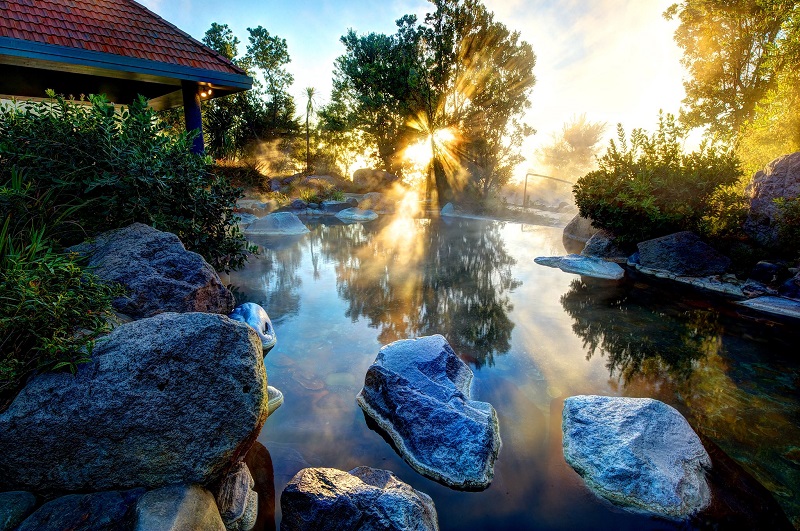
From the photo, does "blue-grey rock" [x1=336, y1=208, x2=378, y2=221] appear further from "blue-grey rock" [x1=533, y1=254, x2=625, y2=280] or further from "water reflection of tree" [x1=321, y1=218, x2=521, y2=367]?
"blue-grey rock" [x1=533, y1=254, x2=625, y2=280]

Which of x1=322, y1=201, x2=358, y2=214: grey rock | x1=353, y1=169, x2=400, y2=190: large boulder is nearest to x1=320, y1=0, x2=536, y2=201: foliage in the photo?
x1=353, y1=169, x2=400, y2=190: large boulder

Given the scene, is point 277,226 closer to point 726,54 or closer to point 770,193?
point 770,193

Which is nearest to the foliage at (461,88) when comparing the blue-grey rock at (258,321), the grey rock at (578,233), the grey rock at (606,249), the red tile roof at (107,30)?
the grey rock at (578,233)

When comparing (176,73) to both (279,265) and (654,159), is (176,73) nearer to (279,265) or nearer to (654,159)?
(279,265)

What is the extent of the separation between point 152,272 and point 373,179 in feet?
83.4

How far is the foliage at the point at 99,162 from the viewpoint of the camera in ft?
→ 13.4

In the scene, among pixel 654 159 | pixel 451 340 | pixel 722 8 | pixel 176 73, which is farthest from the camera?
pixel 722 8

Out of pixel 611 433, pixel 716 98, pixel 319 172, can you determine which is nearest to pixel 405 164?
pixel 319 172

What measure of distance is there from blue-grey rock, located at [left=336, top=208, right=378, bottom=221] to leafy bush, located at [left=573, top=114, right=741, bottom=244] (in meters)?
10.3

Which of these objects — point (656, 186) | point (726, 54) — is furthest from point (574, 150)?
point (656, 186)

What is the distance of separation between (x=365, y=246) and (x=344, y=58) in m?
25.8

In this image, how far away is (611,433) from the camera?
311 centimetres

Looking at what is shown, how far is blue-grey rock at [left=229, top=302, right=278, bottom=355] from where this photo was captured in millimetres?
4777

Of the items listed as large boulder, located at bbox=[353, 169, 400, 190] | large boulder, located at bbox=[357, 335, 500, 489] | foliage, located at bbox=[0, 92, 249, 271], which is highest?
large boulder, located at bbox=[353, 169, 400, 190]
